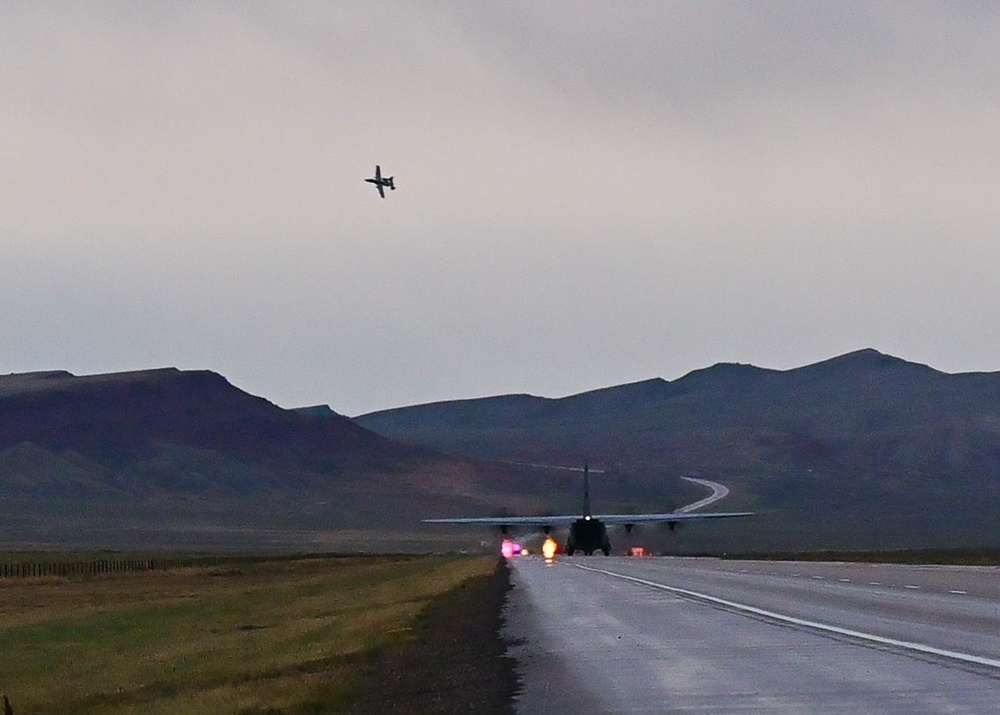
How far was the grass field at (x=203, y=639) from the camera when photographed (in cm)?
2728

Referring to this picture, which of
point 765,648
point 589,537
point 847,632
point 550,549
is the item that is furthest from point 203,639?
point 550,549

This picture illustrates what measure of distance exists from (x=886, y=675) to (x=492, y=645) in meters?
9.94

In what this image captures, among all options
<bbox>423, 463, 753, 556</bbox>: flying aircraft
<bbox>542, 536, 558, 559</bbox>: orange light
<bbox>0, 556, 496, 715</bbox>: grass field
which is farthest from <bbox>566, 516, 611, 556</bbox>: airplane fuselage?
<bbox>0, 556, 496, 715</bbox>: grass field

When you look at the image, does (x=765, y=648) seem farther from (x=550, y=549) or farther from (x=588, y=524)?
(x=550, y=549)

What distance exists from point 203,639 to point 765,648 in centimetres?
2299

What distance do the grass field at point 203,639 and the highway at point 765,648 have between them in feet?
10.0

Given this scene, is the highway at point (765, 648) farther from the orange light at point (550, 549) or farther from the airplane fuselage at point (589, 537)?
the orange light at point (550, 549)

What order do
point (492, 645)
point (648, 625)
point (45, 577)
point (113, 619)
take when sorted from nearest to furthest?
1. point (492, 645)
2. point (648, 625)
3. point (113, 619)
4. point (45, 577)

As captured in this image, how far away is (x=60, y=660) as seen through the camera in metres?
43.3

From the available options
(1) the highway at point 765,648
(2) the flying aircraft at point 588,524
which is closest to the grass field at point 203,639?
(1) the highway at point 765,648

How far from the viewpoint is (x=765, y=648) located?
82.2 ft

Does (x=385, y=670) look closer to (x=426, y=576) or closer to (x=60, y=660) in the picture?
(x=60, y=660)

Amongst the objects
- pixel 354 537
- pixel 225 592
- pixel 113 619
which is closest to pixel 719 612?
pixel 113 619

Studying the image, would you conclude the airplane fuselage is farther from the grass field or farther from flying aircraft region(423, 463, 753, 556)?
the grass field
